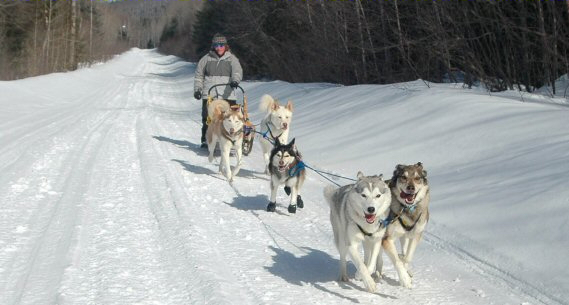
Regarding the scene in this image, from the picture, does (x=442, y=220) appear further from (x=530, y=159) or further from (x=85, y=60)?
(x=85, y=60)

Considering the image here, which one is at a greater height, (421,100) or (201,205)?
(421,100)

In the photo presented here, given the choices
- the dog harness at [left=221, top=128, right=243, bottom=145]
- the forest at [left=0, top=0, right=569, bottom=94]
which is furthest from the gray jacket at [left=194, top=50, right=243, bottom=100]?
the forest at [left=0, top=0, right=569, bottom=94]

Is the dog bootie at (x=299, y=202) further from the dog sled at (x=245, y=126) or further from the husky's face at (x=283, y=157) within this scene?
the dog sled at (x=245, y=126)

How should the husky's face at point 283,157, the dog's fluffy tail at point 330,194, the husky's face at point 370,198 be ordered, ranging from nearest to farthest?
the husky's face at point 370,198 → the dog's fluffy tail at point 330,194 → the husky's face at point 283,157

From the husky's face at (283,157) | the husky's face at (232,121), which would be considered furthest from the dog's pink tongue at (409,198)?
the husky's face at (232,121)

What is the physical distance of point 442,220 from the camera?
558 centimetres

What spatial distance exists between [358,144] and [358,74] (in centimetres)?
949

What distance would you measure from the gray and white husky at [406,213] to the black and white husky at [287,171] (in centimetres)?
183

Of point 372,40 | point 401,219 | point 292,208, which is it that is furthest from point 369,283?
point 372,40

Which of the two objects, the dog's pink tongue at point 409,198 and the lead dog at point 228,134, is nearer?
the dog's pink tongue at point 409,198

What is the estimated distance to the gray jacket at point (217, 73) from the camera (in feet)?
31.9

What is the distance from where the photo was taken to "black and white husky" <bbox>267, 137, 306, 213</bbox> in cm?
581

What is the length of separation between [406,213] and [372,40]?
47.7 feet

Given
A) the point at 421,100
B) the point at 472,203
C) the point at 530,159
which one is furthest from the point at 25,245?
the point at 421,100
